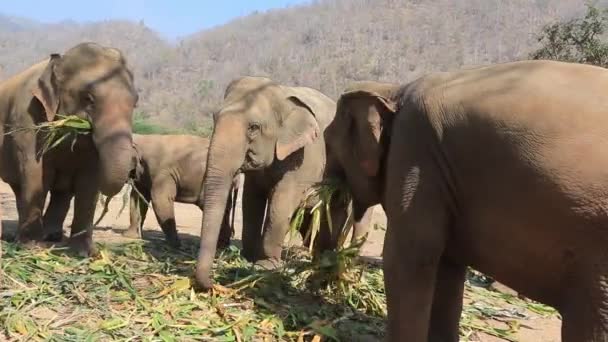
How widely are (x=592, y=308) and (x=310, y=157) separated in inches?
155

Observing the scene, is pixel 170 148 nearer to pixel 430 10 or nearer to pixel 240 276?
pixel 240 276

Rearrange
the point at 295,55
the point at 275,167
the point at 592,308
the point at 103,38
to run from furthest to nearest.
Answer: the point at 103,38
the point at 295,55
the point at 275,167
the point at 592,308

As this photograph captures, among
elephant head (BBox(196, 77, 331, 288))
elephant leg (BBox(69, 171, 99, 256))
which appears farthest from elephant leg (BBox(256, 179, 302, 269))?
elephant leg (BBox(69, 171, 99, 256))

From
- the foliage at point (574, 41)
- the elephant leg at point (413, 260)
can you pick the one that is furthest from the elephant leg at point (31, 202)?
the foliage at point (574, 41)

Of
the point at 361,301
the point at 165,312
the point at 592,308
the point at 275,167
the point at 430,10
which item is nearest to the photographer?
the point at 592,308

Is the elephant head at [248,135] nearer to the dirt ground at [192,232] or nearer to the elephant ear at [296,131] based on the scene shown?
the elephant ear at [296,131]

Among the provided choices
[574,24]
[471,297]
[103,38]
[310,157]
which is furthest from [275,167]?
[103,38]

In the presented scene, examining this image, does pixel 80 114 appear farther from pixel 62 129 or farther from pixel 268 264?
pixel 268 264

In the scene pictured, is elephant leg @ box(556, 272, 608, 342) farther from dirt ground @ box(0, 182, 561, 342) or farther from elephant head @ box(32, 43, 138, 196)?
elephant head @ box(32, 43, 138, 196)

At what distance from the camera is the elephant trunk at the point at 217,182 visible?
15.7 feet

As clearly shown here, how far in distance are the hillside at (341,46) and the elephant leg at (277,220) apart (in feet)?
79.7

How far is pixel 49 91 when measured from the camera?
18.2 feet

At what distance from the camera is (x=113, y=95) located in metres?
5.31

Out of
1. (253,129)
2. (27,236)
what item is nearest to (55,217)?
(27,236)
